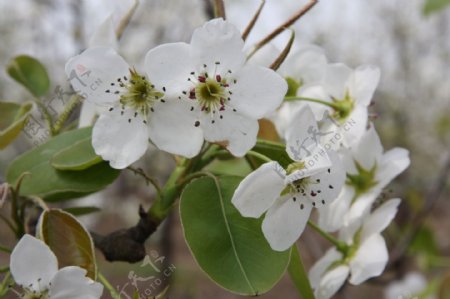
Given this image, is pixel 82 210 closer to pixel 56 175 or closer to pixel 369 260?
pixel 56 175

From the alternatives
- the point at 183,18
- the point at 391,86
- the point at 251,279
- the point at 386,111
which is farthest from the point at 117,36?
the point at 391,86

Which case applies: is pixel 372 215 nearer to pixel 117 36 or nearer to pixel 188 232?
pixel 188 232

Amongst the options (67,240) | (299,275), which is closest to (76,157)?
(67,240)

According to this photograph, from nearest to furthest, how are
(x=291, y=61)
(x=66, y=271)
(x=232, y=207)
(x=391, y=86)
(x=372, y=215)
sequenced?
(x=66, y=271) < (x=232, y=207) < (x=372, y=215) < (x=291, y=61) < (x=391, y=86)

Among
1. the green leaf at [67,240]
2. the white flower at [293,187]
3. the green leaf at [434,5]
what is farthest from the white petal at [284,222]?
the green leaf at [434,5]

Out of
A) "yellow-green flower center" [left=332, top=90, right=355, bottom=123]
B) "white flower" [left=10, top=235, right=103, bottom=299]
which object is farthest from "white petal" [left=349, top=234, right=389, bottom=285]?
"white flower" [left=10, top=235, right=103, bottom=299]

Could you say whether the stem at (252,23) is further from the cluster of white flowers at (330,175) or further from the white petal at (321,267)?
the white petal at (321,267)
